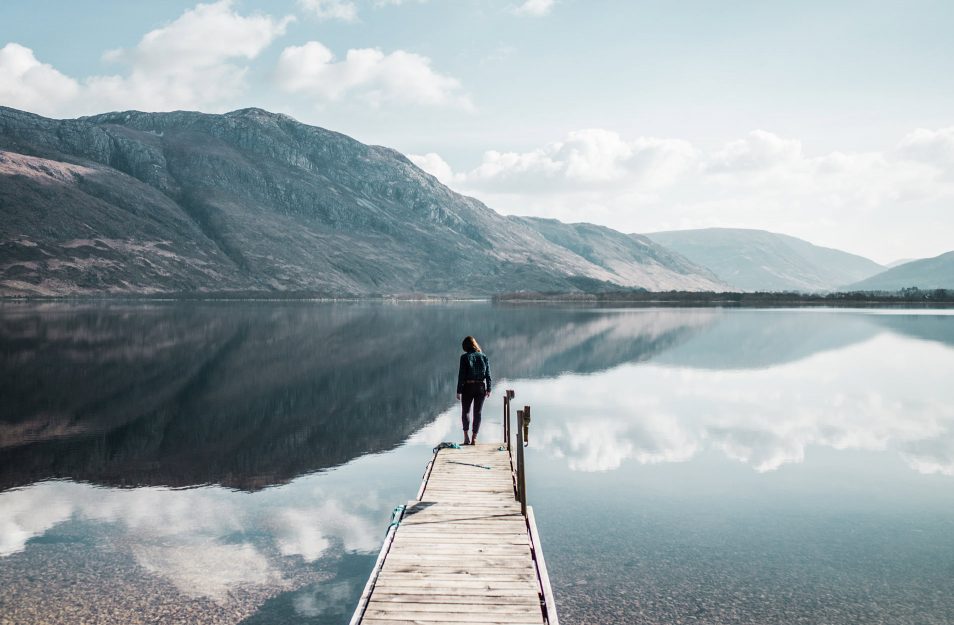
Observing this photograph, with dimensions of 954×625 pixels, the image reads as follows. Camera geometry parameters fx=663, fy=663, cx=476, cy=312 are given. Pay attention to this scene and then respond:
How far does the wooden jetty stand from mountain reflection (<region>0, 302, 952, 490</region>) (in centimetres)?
827

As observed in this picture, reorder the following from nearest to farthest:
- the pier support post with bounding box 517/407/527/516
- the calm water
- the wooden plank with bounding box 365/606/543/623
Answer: the wooden plank with bounding box 365/606/543/623 → the calm water → the pier support post with bounding box 517/407/527/516

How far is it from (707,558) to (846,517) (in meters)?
5.79

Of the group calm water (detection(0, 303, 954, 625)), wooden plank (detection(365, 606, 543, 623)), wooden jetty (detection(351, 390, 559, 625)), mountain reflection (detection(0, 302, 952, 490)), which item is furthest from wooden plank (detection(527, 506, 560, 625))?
mountain reflection (detection(0, 302, 952, 490))

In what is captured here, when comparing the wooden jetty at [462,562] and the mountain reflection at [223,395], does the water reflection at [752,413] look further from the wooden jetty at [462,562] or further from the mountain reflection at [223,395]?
the wooden jetty at [462,562]

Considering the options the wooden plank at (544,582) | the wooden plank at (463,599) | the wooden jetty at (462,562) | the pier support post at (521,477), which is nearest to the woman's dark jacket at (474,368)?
the wooden jetty at (462,562)

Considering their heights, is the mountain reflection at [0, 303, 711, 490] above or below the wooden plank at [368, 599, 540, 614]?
below

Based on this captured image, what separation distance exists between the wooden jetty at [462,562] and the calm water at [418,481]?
159 centimetres

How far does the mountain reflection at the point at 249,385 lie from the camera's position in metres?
23.6

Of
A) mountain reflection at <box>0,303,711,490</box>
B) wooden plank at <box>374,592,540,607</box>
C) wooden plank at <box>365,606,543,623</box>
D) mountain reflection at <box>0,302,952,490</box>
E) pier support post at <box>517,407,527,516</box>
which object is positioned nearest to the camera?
wooden plank at <box>365,606,543,623</box>

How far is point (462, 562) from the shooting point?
38.4 feet

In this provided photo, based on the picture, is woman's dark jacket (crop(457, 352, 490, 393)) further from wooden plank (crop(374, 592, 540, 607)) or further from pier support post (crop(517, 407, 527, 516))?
wooden plank (crop(374, 592, 540, 607))

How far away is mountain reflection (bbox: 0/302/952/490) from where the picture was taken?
23.6m

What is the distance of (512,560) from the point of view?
11.8 metres

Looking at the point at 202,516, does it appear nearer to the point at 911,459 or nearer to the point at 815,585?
the point at 815,585
